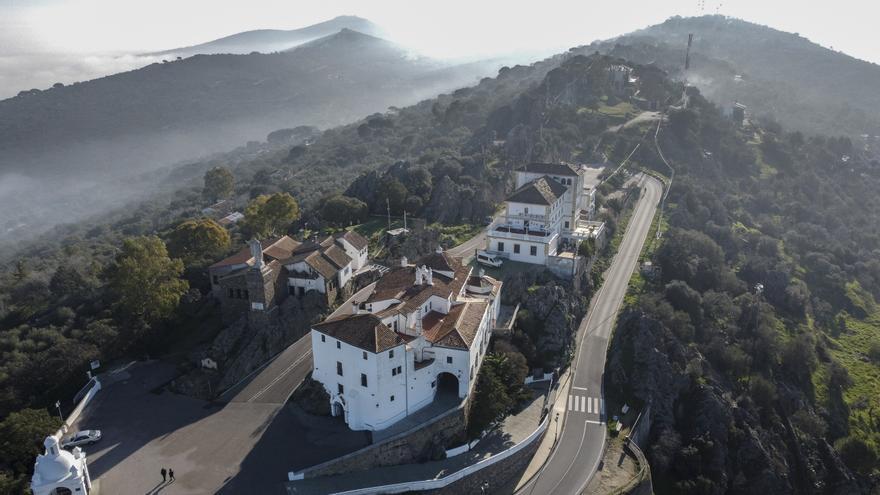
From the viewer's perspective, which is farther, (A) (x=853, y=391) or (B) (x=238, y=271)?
(A) (x=853, y=391)

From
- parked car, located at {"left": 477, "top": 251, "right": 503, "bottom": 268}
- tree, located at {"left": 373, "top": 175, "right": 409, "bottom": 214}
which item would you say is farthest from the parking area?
tree, located at {"left": 373, "top": 175, "right": 409, "bottom": 214}

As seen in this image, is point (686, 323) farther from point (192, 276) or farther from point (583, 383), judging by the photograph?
point (192, 276)

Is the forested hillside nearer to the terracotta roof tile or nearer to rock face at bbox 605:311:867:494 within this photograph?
rock face at bbox 605:311:867:494

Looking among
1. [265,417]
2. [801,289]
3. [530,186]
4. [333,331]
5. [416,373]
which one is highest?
[530,186]

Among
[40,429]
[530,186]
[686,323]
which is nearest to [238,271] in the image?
[40,429]

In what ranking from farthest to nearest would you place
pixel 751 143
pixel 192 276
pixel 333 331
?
1. pixel 751 143
2. pixel 192 276
3. pixel 333 331

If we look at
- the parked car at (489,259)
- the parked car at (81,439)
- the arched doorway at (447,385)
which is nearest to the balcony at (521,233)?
the parked car at (489,259)

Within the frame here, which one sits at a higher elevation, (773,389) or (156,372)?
(156,372)
